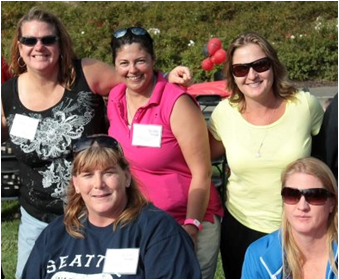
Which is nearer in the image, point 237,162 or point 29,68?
point 237,162

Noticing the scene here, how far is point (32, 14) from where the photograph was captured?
339 cm

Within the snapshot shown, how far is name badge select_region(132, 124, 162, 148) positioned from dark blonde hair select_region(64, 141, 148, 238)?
0.24 m

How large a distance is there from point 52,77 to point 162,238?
113 centimetres

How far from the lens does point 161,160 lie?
3137mm

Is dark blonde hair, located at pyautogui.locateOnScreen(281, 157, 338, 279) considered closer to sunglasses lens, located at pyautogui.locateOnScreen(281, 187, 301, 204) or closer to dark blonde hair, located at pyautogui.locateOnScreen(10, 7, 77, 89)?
sunglasses lens, located at pyautogui.locateOnScreen(281, 187, 301, 204)

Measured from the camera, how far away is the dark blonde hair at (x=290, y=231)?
8.81 ft

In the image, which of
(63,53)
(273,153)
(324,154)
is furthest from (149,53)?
(324,154)

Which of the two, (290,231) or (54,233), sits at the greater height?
(290,231)

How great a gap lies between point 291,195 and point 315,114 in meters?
0.53

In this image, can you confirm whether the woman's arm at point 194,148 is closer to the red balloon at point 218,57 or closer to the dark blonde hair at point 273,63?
the dark blonde hair at point 273,63

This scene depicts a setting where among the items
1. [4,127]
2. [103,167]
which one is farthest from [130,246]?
[4,127]

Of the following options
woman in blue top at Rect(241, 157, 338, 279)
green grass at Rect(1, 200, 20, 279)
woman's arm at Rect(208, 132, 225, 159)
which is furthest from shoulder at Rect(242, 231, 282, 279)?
green grass at Rect(1, 200, 20, 279)

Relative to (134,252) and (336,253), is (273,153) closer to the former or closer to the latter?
(336,253)

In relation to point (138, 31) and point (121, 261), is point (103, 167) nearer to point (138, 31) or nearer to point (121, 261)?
point (121, 261)
